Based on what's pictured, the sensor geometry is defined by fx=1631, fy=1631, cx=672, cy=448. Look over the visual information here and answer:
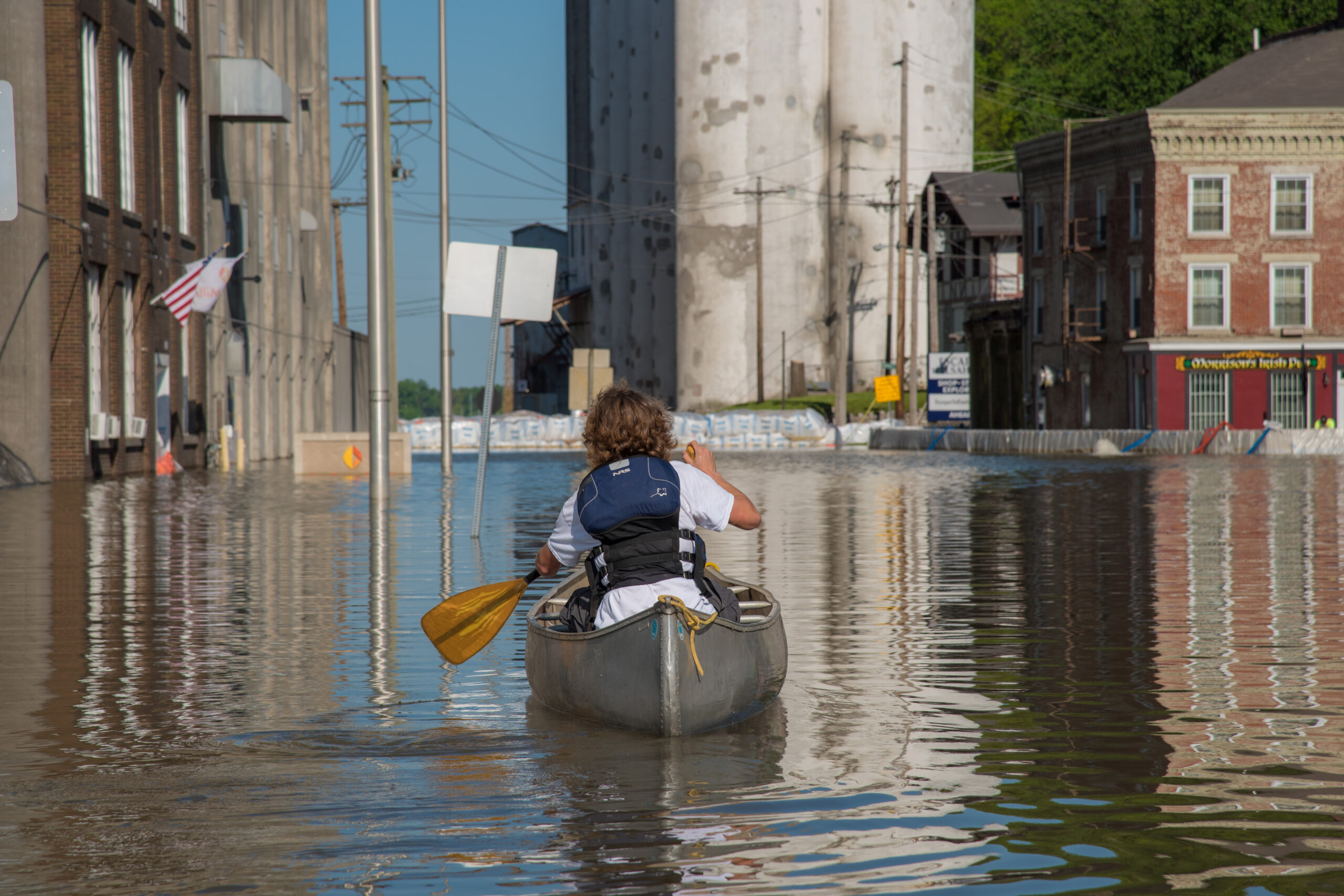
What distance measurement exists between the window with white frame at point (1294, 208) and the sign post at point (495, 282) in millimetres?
45127

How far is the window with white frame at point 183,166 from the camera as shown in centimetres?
3919

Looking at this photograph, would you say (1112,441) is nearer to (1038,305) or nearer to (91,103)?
(1038,305)

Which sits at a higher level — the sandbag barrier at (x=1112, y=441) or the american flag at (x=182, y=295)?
the american flag at (x=182, y=295)

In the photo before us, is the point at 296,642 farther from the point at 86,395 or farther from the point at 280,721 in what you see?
the point at 86,395

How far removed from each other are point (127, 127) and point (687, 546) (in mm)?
31083

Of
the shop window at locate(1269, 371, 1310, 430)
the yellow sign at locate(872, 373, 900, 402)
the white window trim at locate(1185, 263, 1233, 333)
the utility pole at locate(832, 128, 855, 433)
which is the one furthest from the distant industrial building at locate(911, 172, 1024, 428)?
the shop window at locate(1269, 371, 1310, 430)

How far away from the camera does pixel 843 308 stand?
65438mm

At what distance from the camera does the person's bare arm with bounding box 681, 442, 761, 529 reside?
696 centimetres

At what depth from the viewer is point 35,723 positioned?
7.10 metres

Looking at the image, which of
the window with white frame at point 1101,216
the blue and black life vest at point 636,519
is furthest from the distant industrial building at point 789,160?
the blue and black life vest at point 636,519

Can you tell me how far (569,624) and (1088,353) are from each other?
181 feet

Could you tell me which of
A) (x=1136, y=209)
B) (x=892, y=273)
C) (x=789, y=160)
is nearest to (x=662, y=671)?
(x=1136, y=209)

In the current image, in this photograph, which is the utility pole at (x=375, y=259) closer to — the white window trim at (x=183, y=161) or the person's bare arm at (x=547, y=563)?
the person's bare arm at (x=547, y=563)

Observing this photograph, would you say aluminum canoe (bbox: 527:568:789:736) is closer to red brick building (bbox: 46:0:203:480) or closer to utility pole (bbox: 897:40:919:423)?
red brick building (bbox: 46:0:203:480)
